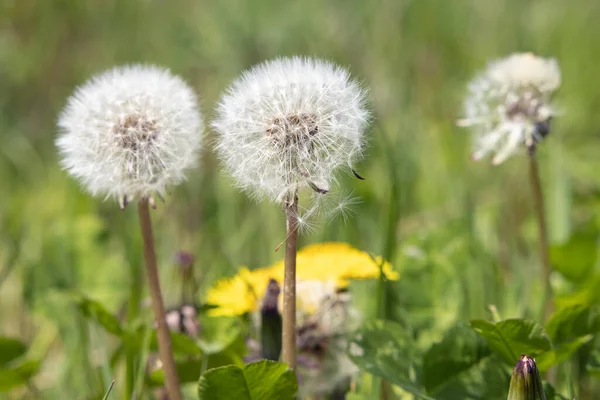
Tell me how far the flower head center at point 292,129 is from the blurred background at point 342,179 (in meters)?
0.15

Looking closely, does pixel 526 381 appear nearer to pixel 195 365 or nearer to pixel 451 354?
pixel 451 354

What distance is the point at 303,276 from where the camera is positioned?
177 cm

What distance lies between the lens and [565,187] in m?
2.47

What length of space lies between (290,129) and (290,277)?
0.24 meters

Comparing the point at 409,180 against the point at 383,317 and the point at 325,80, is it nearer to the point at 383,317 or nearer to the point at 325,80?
the point at 383,317

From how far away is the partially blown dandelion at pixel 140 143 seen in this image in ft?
4.50

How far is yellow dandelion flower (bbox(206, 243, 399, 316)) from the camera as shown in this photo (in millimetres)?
1735

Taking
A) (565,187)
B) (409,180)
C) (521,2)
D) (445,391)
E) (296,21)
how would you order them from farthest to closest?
(521,2) → (296,21) → (409,180) → (565,187) → (445,391)

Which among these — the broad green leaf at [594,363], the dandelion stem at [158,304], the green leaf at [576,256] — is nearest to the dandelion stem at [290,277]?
the dandelion stem at [158,304]

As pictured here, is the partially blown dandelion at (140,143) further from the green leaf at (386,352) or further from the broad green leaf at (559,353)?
the broad green leaf at (559,353)

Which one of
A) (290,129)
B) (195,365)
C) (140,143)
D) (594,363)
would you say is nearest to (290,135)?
(290,129)

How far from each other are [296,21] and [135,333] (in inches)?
104

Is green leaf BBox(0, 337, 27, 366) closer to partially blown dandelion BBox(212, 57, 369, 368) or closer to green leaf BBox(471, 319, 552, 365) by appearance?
partially blown dandelion BBox(212, 57, 369, 368)

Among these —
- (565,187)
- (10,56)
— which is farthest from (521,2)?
(10,56)
